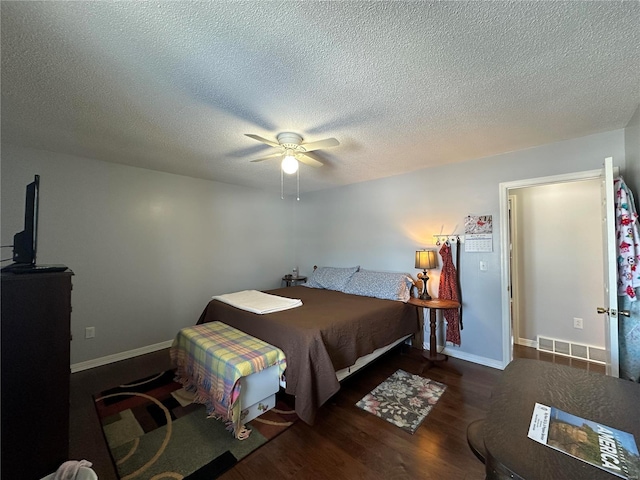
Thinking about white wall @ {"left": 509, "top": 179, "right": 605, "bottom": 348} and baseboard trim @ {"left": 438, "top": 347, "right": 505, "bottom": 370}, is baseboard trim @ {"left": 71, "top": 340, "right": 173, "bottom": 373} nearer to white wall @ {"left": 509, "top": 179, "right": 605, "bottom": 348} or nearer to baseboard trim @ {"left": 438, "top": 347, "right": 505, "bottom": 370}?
baseboard trim @ {"left": 438, "top": 347, "right": 505, "bottom": 370}

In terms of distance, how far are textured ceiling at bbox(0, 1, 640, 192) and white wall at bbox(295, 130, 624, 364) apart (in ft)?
0.91

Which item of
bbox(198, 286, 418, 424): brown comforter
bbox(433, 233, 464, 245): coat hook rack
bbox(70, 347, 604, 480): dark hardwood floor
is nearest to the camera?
bbox(70, 347, 604, 480): dark hardwood floor

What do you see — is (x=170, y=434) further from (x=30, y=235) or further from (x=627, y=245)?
(x=627, y=245)

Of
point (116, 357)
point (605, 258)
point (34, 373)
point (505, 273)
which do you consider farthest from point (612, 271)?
point (116, 357)

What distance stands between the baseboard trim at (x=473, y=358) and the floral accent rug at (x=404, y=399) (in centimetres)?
77

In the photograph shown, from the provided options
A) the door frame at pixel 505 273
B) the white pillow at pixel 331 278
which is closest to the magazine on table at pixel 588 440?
the door frame at pixel 505 273

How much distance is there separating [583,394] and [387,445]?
1.25 m

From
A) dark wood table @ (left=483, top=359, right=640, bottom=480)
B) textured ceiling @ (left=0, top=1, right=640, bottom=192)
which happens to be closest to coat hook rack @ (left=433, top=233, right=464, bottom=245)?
textured ceiling @ (left=0, top=1, right=640, bottom=192)

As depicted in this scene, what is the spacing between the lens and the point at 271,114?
1995mm

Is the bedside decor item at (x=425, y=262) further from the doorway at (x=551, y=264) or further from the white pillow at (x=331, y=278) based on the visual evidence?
the white pillow at (x=331, y=278)

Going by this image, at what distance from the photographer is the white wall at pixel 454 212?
8.49 feet

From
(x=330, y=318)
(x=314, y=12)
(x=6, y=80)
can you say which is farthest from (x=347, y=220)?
(x=6, y=80)

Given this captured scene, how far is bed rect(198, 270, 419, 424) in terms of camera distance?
1.97 metres

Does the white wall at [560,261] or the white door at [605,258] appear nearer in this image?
the white door at [605,258]
